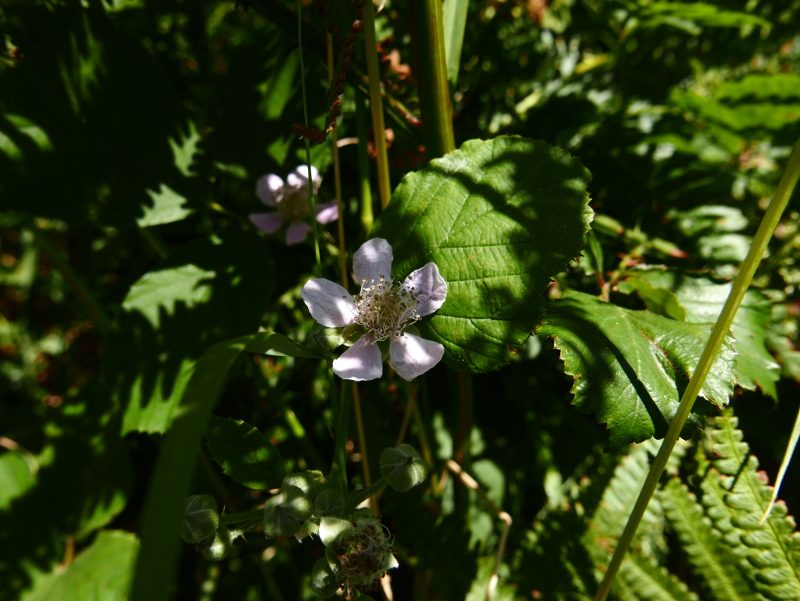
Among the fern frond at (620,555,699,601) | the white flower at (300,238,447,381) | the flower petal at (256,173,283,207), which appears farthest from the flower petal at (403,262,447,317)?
the fern frond at (620,555,699,601)

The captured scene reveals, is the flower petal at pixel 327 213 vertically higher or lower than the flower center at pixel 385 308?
higher

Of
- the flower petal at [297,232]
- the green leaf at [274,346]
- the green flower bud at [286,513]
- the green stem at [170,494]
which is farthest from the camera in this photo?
the flower petal at [297,232]

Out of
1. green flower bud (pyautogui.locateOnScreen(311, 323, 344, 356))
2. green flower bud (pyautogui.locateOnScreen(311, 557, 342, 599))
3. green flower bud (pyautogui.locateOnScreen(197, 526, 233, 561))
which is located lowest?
green flower bud (pyautogui.locateOnScreen(311, 557, 342, 599))

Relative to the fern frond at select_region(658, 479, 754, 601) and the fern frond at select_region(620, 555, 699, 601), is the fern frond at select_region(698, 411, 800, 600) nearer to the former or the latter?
the fern frond at select_region(658, 479, 754, 601)

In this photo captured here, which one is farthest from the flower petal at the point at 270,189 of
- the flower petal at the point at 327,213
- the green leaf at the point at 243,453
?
the green leaf at the point at 243,453

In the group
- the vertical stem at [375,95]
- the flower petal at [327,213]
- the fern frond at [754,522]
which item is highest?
the vertical stem at [375,95]

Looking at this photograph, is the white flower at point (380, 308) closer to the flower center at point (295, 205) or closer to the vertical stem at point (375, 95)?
the vertical stem at point (375, 95)

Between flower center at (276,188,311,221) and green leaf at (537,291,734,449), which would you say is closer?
green leaf at (537,291,734,449)
